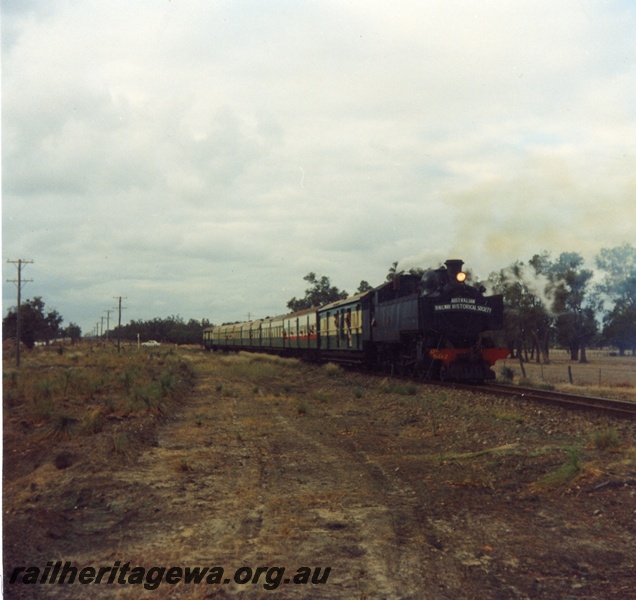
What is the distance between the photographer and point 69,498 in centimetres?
681

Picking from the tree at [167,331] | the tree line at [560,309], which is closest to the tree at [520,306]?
the tree line at [560,309]

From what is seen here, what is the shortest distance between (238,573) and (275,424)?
8.01m

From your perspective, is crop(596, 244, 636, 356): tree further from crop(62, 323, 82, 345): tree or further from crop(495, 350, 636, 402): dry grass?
crop(62, 323, 82, 345): tree

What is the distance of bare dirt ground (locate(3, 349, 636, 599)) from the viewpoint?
14.8 feet

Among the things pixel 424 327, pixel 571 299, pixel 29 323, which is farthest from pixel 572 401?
pixel 29 323

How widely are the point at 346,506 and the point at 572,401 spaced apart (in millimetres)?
9315

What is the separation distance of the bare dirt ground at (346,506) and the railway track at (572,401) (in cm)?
48

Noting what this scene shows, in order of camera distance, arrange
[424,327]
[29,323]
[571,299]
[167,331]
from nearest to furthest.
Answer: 1. [424,327]
2. [571,299]
3. [29,323]
4. [167,331]

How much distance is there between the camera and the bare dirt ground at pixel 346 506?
→ 4.50 m

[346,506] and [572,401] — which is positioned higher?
[572,401]

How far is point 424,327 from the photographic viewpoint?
→ 60.0 feet

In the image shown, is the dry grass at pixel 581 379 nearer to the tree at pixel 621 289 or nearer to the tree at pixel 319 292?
the tree at pixel 621 289

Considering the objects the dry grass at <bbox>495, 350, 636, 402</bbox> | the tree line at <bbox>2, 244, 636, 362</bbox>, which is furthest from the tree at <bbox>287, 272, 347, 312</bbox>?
the dry grass at <bbox>495, 350, 636, 402</bbox>

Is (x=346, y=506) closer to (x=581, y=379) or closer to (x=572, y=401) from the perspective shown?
(x=572, y=401)
